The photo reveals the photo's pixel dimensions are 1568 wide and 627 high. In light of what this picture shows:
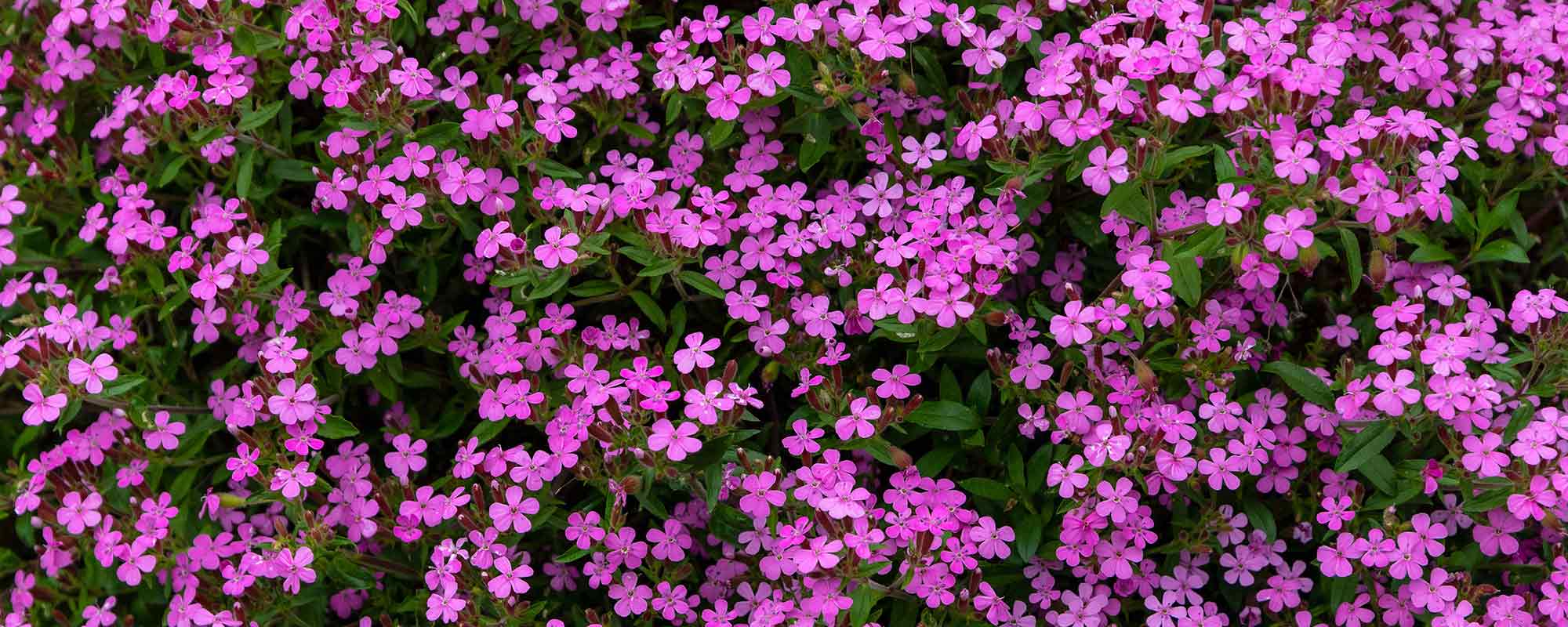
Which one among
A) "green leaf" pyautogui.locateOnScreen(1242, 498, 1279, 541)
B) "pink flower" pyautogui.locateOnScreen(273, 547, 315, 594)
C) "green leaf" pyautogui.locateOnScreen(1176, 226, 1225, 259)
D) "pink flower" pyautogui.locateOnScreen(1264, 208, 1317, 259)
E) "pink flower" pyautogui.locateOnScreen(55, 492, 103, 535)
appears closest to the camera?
"pink flower" pyautogui.locateOnScreen(1264, 208, 1317, 259)

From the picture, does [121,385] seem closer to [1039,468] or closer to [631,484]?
[631,484]

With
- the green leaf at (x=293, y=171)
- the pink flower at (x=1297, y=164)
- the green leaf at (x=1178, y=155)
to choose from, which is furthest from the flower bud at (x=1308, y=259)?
the green leaf at (x=293, y=171)

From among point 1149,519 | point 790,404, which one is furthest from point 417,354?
point 1149,519

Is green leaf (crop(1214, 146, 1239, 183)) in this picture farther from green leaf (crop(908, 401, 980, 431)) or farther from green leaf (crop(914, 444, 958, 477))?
green leaf (crop(914, 444, 958, 477))

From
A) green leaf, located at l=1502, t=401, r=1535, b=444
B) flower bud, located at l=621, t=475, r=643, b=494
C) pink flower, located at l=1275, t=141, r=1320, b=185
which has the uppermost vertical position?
pink flower, located at l=1275, t=141, r=1320, b=185

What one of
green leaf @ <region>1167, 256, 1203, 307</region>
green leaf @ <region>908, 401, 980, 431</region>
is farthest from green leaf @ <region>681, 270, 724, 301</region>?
green leaf @ <region>1167, 256, 1203, 307</region>

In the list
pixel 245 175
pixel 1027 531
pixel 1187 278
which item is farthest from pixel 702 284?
pixel 245 175

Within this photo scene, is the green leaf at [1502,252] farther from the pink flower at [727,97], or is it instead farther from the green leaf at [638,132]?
the green leaf at [638,132]
